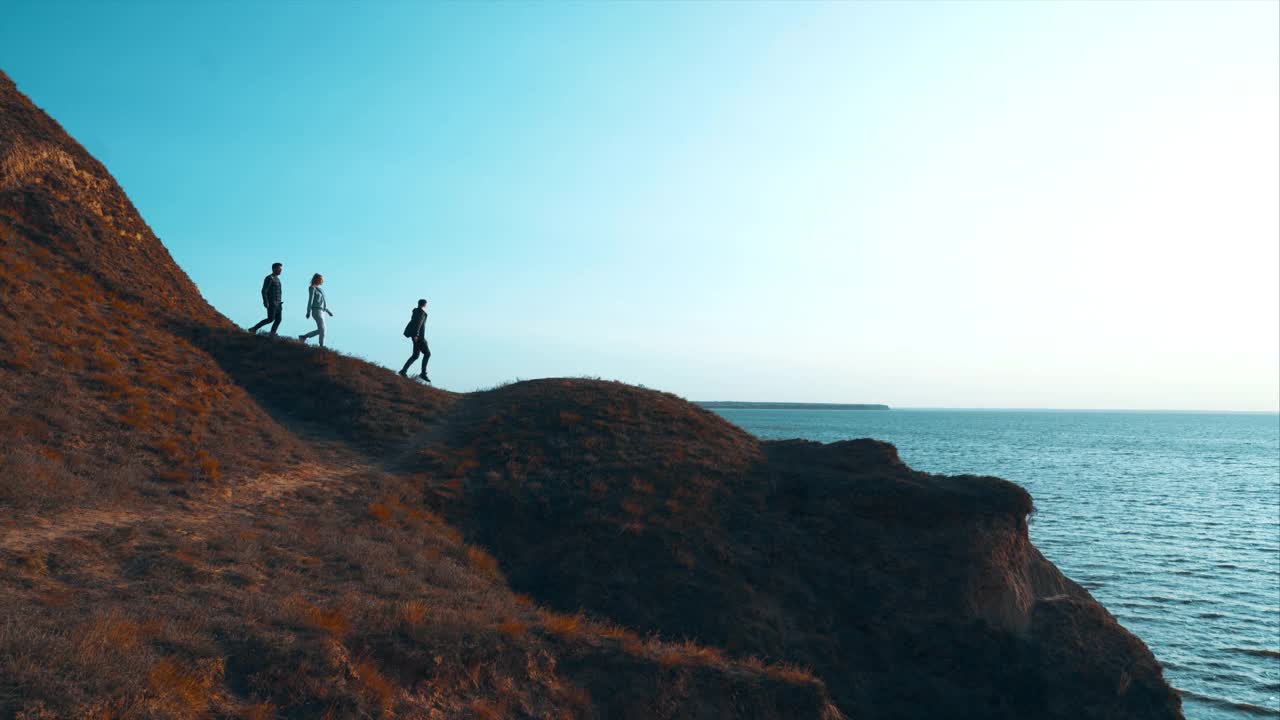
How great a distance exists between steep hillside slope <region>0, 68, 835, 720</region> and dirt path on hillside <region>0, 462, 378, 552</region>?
59mm

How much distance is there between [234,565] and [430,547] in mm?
4822

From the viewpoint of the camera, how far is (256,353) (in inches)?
1028

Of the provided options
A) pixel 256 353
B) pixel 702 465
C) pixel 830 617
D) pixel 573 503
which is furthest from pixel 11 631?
pixel 256 353

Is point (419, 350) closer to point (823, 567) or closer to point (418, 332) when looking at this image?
point (418, 332)

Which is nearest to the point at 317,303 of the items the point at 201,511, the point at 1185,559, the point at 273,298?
the point at 273,298

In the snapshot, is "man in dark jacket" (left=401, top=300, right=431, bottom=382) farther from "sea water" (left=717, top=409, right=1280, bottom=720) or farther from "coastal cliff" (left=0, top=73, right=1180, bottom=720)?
"sea water" (left=717, top=409, right=1280, bottom=720)

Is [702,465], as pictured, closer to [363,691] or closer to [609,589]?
[609,589]

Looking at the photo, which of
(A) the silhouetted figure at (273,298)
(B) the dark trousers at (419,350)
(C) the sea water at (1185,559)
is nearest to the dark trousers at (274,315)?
(A) the silhouetted figure at (273,298)

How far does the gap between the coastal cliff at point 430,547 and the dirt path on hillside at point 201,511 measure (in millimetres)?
87

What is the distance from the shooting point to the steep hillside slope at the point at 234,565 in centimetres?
855

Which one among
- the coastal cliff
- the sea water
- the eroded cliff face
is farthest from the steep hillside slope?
the sea water

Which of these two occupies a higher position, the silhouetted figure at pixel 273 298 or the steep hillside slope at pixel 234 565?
the silhouetted figure at pixel 273 298

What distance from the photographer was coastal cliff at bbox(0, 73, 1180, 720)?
31.5 ft

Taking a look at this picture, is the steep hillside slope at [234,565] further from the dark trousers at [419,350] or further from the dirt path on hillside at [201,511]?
the dark trousers at [419,350]
